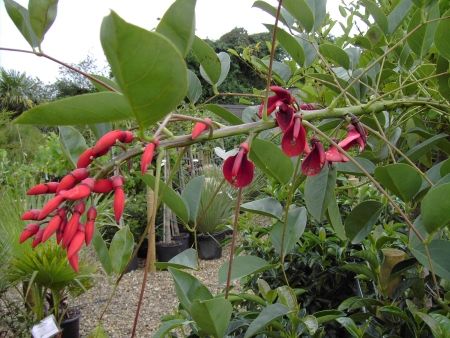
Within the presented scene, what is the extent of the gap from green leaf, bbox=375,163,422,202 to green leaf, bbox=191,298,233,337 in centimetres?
19

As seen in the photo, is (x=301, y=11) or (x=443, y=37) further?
(x=301, y=11)

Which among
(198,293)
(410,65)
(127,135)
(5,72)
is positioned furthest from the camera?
(5,72)

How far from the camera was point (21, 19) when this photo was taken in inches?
15.0

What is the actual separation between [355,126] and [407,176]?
71 millimetres

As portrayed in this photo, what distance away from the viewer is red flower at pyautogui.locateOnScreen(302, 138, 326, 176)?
1.42 ft

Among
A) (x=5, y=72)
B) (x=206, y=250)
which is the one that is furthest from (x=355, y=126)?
(x=5, y=72)

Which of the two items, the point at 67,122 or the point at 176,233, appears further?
the point at 176,233

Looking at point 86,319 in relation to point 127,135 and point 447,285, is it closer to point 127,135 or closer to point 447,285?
point 447,285

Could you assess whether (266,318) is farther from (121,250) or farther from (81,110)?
(81,110)

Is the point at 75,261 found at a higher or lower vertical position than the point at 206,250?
higher

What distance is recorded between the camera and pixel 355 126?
1.60 feet

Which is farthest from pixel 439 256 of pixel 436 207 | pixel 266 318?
pixel 266 318

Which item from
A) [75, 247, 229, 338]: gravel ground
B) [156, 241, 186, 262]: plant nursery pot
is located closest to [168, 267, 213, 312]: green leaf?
[75, 247, 229, 338]: gravel ground

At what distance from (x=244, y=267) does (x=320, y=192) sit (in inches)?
4.4
